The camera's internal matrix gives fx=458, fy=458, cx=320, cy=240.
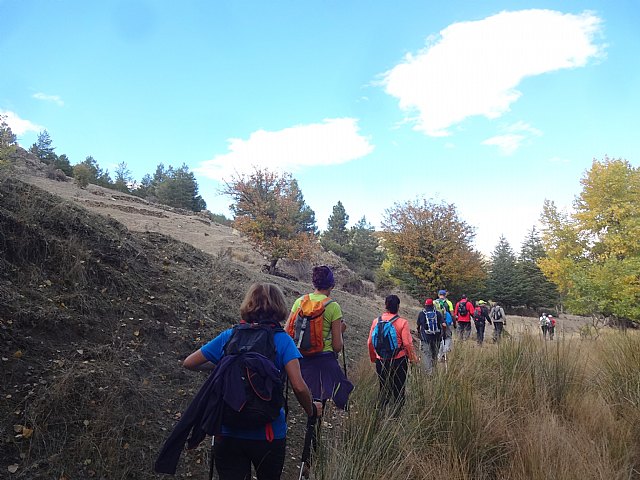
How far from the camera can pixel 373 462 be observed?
3.14 m

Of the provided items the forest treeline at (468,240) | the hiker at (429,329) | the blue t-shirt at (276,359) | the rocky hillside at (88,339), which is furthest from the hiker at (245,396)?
the forest treeline at (468,240)

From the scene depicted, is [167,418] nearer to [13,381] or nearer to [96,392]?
[96,392]

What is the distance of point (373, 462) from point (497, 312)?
36.1ft

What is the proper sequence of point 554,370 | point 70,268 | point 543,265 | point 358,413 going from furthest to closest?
point 543,265 < point 70,268 < point 554,370 < point 358,413

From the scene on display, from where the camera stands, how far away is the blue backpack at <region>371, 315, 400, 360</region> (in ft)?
18.4

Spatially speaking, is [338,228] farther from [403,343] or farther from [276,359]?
[276,359]

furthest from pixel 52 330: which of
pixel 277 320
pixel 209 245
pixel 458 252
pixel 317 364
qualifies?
pixel 458 252

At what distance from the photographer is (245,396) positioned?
8.21 ft

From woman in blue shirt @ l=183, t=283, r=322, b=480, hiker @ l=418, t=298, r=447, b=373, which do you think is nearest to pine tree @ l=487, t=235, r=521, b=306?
hiker @ l=418, t=298, r=447, b=373

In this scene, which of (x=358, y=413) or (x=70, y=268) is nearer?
(x=358, y=413)

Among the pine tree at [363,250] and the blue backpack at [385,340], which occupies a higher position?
the pine tree at [363,250]

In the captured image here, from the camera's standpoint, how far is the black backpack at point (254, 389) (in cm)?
253

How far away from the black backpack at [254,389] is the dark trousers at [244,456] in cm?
15

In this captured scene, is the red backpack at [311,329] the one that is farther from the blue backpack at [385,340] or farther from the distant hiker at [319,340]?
the blue backpack at [385,340]
